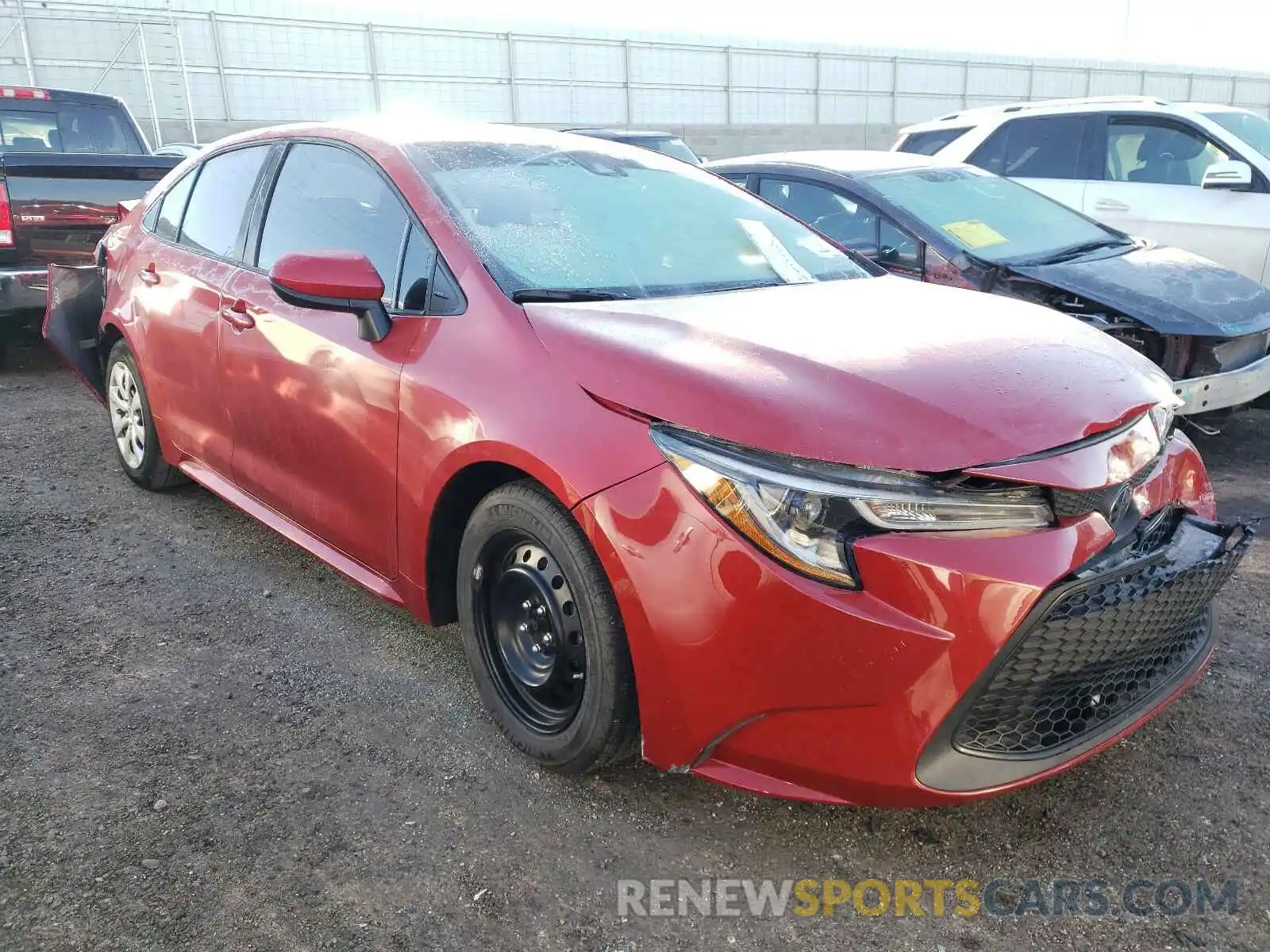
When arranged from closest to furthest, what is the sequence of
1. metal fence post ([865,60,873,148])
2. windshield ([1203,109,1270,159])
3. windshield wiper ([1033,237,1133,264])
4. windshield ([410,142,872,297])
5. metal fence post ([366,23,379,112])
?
windshield ([410,142,872,297]) < windshield wiper ([1033,237,1133,264]) < windshield ([1203,109,1270,159]) < metal fence post ([366,23,379,112]) < metal fence post ([865,60,873,148])

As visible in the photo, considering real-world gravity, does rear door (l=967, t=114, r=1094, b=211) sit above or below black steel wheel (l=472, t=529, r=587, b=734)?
above

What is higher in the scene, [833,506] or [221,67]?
[221,67]

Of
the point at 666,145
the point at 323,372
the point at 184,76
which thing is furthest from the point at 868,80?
the point at 323,372

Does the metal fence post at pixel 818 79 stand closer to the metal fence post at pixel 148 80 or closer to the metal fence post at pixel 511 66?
the metal fence post at pixel 511 66

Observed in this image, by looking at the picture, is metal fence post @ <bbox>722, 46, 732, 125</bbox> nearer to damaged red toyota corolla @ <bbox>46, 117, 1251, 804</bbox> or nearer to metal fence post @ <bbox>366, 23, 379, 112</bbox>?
metal fence post @ <bbox>366, 23, 379, 112</bbox>

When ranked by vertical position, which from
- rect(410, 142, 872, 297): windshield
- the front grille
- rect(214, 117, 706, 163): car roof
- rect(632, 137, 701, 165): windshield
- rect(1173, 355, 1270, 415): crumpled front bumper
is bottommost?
rect(1173, 355, 1270, 415): crumpled front bumper

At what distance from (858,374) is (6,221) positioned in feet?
19.5

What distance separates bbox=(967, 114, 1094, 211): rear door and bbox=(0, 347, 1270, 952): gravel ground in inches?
186

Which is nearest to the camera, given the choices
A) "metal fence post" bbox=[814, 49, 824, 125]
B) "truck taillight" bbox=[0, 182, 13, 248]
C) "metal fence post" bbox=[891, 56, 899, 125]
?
"truck taillight" bbox=[0, 182, 13, 248]

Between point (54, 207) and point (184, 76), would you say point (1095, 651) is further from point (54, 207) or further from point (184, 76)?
point (184, 76)

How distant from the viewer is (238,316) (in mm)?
3287

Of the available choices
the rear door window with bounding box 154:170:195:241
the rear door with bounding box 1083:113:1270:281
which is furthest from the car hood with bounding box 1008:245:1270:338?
the rear door window with bounding box 154:170:195:241

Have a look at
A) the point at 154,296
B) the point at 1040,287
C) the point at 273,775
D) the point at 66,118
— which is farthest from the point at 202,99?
the point at 273,775

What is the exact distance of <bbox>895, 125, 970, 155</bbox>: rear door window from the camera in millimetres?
7695
